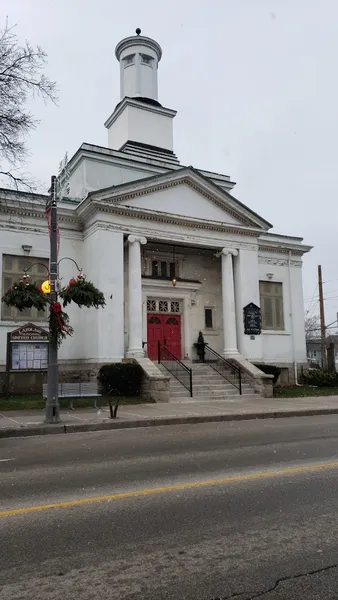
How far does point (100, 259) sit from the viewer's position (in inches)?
779

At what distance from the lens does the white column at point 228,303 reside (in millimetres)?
22828

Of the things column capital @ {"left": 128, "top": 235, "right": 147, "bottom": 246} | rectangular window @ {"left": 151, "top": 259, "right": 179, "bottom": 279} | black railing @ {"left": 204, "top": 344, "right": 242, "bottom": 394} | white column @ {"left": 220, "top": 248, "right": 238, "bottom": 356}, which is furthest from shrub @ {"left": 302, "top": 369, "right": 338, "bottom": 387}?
column capital @ {"left": 128, "top": 235, "right": 147, "bottom": 246}

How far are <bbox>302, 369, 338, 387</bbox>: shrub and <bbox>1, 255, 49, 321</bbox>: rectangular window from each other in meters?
13.4

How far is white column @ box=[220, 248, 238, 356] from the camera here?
22.8 meters

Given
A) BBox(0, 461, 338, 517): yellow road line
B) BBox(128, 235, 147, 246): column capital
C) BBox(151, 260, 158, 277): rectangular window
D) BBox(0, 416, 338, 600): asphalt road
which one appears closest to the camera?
BBox(0, 416, 338, 600): asphalt road

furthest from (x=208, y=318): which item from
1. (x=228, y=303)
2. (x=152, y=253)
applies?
(x=152, y=253)

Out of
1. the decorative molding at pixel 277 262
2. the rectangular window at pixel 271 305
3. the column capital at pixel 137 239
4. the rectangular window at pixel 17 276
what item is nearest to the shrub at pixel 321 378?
the rectangular window at pixel 271 305

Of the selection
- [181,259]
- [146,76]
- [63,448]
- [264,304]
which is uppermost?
[146,76]

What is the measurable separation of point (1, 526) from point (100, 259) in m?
15.8

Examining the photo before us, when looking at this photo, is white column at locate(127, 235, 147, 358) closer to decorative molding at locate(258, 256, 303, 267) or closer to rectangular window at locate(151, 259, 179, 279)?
rectangular window at locate(151, 259, 179, 279)

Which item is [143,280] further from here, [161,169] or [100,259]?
[161,169]

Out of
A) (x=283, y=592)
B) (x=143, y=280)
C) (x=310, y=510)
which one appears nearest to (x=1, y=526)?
(x=283, y=592)

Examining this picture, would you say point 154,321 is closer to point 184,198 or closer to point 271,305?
point 184,198

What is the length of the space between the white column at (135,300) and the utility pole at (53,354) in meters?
7.41
